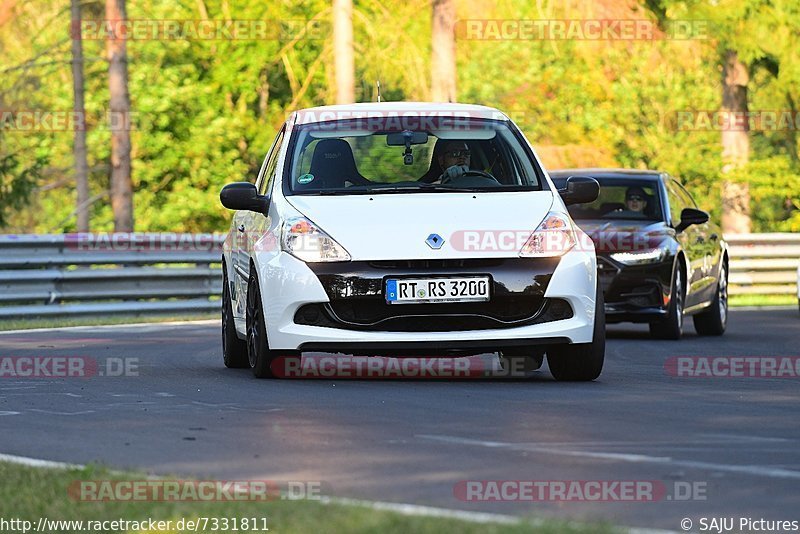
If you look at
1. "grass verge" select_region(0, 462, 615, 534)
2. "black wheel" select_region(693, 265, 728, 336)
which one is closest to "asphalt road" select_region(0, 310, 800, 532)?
"grass verge" select_region(0, 462, 615, 534)

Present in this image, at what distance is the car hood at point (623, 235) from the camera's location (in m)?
16.2

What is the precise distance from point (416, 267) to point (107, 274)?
41.3ft

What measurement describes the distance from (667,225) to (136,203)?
35353 mm

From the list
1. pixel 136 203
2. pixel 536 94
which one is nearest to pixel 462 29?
pixel 136 203

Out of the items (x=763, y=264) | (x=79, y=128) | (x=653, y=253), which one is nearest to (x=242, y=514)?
(x=653, y=253)

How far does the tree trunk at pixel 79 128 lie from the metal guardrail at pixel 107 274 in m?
18.5

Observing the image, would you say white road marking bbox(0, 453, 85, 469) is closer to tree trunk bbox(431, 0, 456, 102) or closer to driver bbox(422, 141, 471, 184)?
driver bbox(422, 141, 471, 184)

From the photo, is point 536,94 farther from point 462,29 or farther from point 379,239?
point 379,239

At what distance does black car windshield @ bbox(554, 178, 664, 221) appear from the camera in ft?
55.4

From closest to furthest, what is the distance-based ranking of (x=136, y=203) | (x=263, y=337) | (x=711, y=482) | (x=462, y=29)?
(x=711, y=482), (x=263, y=337), (x=462, y=29), (x=136, y=203)

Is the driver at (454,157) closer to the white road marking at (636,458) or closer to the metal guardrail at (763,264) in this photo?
the white road marking at (636,458)

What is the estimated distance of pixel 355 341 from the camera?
10.5 meters
